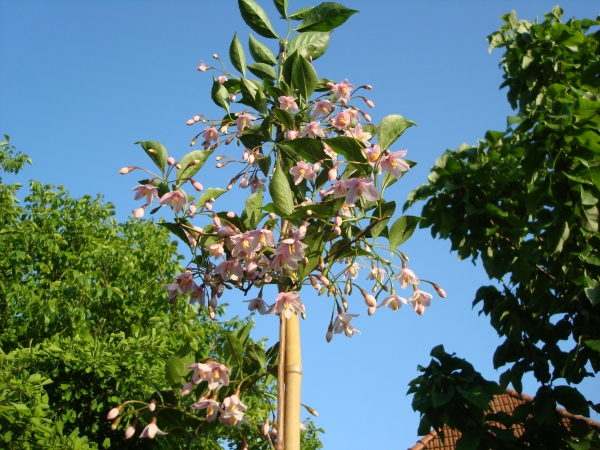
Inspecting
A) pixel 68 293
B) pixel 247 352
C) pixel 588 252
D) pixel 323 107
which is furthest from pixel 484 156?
pixel 68 293

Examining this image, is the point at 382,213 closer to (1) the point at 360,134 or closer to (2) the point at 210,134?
(1) the point at 360,134

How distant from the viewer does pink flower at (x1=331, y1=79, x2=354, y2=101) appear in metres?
1.67

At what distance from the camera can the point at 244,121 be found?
1628 mm

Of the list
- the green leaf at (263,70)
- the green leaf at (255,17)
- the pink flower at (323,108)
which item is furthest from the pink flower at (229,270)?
the green leaf at (255,17)

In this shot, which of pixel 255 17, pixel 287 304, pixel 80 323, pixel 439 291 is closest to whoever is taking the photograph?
pixel 287 304

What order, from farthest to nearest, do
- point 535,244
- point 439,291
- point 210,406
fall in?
point 535,244
point 439,291
point 210,406

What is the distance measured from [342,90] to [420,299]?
0.68m

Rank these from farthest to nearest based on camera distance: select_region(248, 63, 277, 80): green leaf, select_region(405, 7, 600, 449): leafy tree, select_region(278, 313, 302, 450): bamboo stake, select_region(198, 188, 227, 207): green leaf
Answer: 1. select_region(405, 7, 600, 449): leafy tree
2. select_region(248, 63, 277, 80): green leaf
3. select_region(198, 188, 227, 207): green leaf
4. select_region(278, 313, 302, 450): bamboo stake

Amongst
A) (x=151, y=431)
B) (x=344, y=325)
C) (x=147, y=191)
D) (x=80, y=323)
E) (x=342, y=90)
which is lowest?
(x=151, y=431)

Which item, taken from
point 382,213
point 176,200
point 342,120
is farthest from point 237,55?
point 382,213

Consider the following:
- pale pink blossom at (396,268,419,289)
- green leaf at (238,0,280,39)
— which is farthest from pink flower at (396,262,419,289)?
green leaf at (238,0,280,39)

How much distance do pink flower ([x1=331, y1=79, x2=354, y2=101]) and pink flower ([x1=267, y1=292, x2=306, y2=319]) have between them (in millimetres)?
677

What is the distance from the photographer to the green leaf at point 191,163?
4.44ft

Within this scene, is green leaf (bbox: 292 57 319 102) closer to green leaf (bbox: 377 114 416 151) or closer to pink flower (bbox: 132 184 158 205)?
green leaf (bbox: 377 114 416 151)
